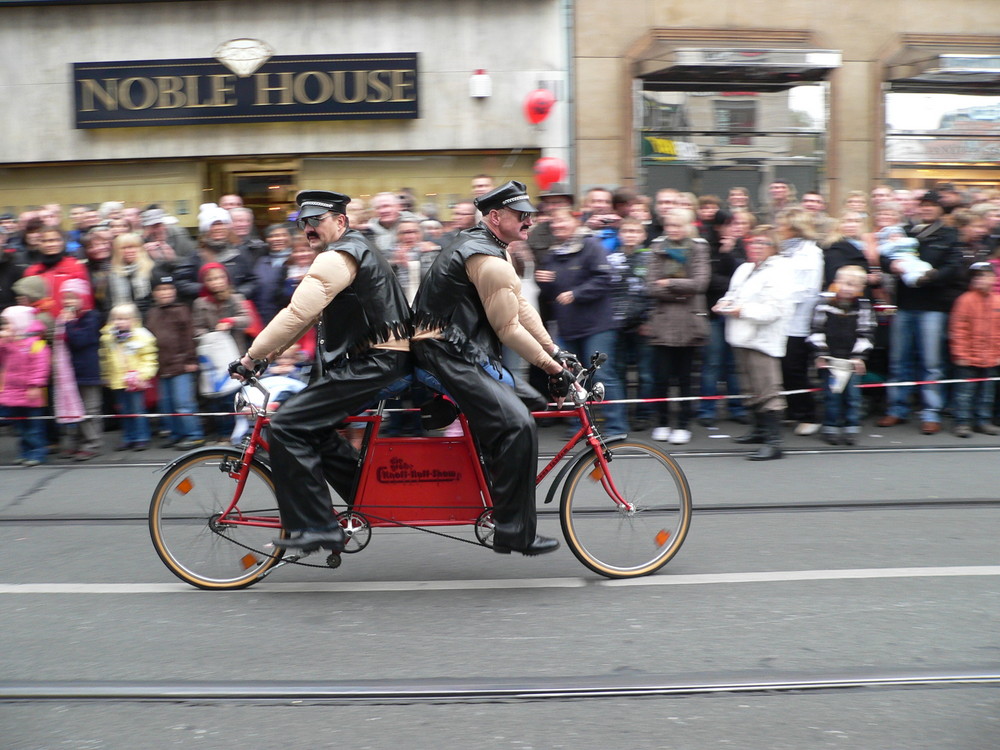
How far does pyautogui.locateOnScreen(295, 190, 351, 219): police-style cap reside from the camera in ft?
16.4

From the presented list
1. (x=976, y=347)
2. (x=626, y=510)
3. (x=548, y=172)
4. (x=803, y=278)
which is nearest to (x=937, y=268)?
(x=976, y=347)

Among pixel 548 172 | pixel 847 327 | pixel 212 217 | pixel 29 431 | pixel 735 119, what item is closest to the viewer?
pixel 29 431

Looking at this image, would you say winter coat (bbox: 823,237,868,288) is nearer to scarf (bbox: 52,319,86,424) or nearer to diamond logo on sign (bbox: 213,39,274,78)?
scarf (bbox: 52,319,86,424)

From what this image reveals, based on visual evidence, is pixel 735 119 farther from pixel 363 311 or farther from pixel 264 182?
pixel 363 311

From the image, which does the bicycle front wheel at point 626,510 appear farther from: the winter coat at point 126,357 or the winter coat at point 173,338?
the winter coat at point 126,357

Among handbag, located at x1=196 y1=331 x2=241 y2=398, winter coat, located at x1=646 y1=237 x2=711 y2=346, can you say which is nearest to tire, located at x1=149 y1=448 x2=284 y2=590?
handbag, located at x1=196 y1=331 x2=241 y2=398

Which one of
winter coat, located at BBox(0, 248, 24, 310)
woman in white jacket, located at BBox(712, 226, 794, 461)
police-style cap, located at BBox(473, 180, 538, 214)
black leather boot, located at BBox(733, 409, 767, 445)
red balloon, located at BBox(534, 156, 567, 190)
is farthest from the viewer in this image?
red balloon, located at BBox(534, 156, 567, 190)

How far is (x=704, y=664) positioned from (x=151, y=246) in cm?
706

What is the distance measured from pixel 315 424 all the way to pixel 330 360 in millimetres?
304

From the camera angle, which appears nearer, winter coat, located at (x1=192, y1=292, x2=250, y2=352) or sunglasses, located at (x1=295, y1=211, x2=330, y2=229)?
sunglasses, located at (x1=295, y1=211, x2=330, y2=229)

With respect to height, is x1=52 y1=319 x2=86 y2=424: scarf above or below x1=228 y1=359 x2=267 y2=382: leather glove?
below

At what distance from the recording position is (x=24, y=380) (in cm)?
860

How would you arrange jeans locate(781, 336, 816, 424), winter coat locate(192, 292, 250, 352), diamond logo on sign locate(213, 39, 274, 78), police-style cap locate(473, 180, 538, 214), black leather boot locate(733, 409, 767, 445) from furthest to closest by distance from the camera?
diamond logo on sign locate(213, 39, 274, 78) < jeans locate(781, 336, 816, 424) < winter coat locate(192, 292, 250, 352) < black leather boot locate(733, 409, 767, 445) < police-style cap locate(473, 180, 538, 214)

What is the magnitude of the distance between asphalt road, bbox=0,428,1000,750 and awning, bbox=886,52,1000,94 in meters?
9.67
